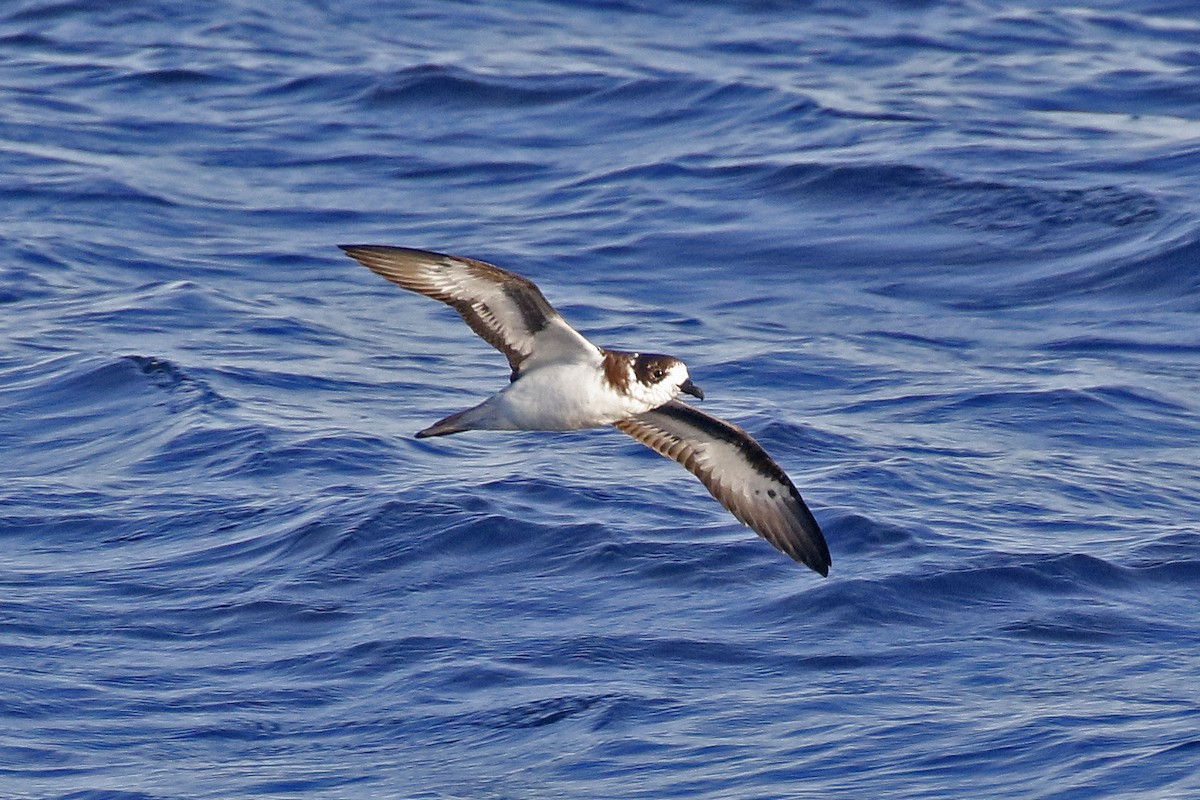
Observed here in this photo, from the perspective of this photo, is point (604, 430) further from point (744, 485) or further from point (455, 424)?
point (455, 424)

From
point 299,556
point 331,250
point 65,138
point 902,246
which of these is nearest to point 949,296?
point 902,246

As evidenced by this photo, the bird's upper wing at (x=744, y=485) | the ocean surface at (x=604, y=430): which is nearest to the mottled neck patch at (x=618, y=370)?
the bird's upper wing at (x=744, y=485)

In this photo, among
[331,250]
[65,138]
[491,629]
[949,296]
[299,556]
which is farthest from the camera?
[65,138]

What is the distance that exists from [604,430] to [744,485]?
414 cm

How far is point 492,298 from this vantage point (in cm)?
766

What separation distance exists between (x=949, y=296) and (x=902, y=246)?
1.00 meters

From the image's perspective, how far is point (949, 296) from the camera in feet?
47.3

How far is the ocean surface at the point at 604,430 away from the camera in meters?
9.22

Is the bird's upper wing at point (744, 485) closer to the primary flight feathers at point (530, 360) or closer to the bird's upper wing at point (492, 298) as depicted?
the primary flight feathers at point (530, 360)

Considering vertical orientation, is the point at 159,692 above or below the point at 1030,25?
below

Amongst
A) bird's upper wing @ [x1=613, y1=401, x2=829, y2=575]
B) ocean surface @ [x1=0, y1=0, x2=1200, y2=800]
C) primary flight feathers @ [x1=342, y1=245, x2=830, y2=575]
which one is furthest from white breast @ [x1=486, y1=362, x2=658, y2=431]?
ocean surface @ [x1=0, y1=0, x2=1200, y2=800]

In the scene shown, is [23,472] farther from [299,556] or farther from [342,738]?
[342,738]

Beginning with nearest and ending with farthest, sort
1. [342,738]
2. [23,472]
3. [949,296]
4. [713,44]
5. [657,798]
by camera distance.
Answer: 1. [657,798]
2. [342,738]
3. [23,472]
4. [949,296]
5. [713,44]

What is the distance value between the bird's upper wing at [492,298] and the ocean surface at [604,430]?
7.02 feet
